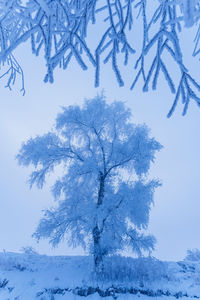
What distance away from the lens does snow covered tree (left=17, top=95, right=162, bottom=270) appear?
10.1 m

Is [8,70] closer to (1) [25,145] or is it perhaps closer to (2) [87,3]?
(2) [87,3]

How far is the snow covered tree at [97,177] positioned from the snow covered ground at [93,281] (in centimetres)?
75

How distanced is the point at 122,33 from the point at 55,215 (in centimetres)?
979

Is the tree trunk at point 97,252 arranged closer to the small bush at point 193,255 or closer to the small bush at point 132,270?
the small bush at point 132,270

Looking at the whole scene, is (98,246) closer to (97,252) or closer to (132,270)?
(97,252)

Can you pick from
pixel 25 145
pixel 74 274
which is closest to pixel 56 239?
pixel 74 274

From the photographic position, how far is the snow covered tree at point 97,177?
10.1 m

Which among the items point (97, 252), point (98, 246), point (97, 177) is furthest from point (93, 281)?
point (97, 177)

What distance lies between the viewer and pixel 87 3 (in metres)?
1.66

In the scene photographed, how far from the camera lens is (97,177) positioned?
11648 millimetres

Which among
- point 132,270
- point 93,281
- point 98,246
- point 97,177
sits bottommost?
point 93,281

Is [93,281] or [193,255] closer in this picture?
[93,281]

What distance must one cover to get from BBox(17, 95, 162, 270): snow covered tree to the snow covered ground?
75 centimetres

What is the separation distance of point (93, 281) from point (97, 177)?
4657 mm
